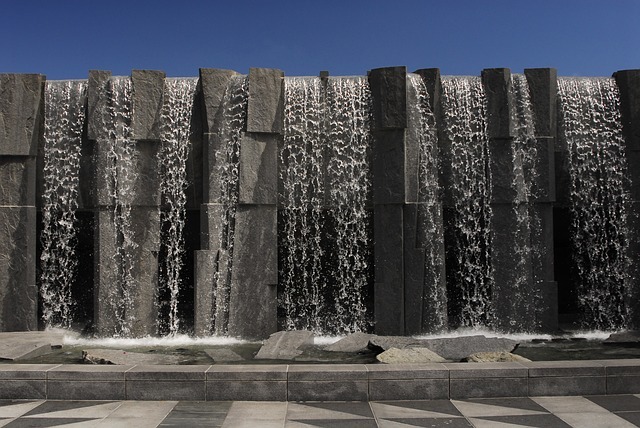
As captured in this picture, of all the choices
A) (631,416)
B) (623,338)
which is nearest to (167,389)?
(631,416)

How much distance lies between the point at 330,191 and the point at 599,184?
14.7 ft

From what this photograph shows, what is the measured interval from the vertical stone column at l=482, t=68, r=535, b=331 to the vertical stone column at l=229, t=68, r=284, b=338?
3471 millimetres

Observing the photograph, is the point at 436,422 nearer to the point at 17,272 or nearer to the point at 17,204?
the point at 17,272

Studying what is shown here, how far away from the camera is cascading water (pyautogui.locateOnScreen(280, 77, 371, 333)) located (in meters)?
10.5

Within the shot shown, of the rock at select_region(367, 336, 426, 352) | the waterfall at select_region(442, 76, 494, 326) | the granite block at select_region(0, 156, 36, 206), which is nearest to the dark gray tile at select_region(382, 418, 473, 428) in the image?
the rock at select_region(367, 336, 426, 352)

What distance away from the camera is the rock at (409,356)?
7.28 m

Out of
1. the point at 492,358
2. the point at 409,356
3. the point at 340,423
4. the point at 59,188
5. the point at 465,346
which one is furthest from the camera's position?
the point at 59,188

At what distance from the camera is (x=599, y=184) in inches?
424

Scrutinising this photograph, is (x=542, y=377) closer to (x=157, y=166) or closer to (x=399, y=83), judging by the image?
(x=399, y=83)

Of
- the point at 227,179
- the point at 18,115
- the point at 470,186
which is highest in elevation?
the point at 18,115

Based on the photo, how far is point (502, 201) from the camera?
10352mm

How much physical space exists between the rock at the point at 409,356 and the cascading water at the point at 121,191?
4.58 m

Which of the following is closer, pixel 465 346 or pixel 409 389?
pixel 409 389

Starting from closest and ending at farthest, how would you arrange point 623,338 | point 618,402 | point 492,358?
point 618,402 → point 492,358 → point 623,338
